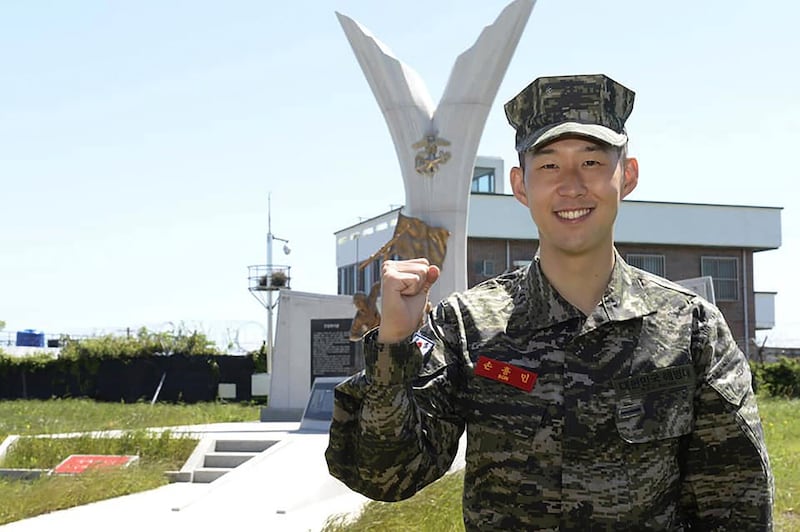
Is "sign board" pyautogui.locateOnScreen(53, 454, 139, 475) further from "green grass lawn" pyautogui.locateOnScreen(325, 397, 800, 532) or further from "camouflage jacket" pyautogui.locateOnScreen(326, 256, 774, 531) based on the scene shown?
"camouflage jacket" pyautogui.locateOnScreen(326, 256, 774, 531)

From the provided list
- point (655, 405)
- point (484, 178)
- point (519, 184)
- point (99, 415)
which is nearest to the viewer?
point (655, 405)

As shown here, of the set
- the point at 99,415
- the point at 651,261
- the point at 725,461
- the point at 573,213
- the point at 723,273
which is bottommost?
the point at 99,415

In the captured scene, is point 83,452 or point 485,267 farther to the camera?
point 485,267

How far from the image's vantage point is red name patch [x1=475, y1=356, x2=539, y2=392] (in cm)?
182

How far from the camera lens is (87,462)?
10.1m

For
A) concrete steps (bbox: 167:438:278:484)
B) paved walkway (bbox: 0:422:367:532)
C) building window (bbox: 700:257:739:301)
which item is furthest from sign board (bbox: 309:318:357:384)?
building window (bbox: 700:257:739:301)

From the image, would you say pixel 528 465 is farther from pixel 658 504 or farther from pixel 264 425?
A: pixel 264 425

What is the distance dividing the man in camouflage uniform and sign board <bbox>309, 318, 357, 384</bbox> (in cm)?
1509

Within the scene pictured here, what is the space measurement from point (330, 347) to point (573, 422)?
1558 cm

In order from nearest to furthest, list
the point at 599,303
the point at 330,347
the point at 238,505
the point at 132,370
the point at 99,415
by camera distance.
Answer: the point at 599,303
the point at 238,505
the point at 330,347
the point at 99,415
the point at 132,370

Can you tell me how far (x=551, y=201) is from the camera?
6.05 feet

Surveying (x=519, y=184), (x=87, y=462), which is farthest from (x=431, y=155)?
(x=519, y=184)

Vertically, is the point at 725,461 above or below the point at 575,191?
below

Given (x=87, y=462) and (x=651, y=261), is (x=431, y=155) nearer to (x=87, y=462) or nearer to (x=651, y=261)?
(x=87, y=462)
